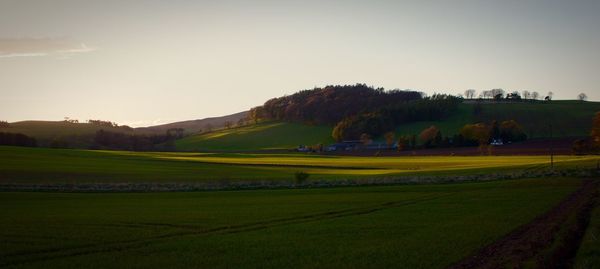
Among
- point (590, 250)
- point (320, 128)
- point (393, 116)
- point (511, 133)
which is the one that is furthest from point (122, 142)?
point (590, 250)

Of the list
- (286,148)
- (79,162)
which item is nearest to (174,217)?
(79,162)

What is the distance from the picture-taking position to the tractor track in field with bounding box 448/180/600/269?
57.6ft

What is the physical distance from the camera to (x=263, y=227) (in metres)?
28.0

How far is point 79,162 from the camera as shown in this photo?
77.7 m

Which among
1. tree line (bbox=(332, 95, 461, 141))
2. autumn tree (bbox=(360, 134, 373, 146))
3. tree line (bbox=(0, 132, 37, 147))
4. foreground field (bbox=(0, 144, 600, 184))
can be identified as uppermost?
tree line (bbox=(332, 95, 461, 141))

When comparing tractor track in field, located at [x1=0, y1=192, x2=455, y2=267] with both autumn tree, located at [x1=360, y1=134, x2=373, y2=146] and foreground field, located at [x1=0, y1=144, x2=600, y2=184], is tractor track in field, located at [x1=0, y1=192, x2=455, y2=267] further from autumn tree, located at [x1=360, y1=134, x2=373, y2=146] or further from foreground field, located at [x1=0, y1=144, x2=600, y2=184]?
autumn tree, located at [x1=360, y1=134, x2=373, y2=146]

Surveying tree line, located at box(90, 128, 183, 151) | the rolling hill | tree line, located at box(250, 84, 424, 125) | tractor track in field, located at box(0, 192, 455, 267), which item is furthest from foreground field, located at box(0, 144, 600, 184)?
tree line, located at box(250, 84, 424, 125)

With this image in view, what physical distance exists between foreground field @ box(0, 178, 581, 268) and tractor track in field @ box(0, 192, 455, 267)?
62 millimetres

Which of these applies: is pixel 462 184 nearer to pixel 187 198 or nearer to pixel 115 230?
pixel 187 198

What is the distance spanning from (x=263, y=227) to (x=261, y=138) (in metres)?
143

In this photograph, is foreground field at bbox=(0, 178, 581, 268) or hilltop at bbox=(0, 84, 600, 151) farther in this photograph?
hilltop at bbox=(0, 84, 600, 151)

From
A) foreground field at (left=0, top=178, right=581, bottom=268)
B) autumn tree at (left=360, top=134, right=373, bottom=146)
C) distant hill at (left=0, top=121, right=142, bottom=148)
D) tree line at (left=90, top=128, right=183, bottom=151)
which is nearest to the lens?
foreground field at (left=0, top=178, right=581, bottom=268)

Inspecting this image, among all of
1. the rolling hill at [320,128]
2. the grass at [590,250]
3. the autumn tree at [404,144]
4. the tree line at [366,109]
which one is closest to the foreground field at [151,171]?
the autumn tree at [404,144]

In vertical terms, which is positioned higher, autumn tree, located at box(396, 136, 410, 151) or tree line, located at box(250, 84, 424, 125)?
tree line, located at box(250, 84, 424, 125)
